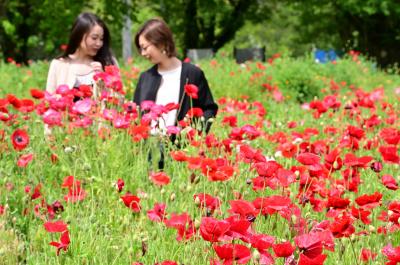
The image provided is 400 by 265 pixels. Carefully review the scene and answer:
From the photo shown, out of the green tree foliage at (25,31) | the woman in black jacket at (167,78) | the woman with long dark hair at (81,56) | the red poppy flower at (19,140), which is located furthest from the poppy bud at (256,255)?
the green tree foliage at (25,31)

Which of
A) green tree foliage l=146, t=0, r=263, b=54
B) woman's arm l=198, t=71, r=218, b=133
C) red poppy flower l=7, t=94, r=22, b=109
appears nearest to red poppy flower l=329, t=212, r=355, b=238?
red poppy flower l=7, t=94, r=22, b=109

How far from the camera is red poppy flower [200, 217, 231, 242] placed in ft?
6.04

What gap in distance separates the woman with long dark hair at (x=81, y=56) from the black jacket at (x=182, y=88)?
493 mm

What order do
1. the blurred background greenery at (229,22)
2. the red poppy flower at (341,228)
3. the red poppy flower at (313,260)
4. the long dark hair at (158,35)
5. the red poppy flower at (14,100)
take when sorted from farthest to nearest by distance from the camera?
1. the blurred background greenery at (229,22)
2. the long dark hair at (158,35)
3. the red poppy flower at (14,100)
4. the red poppy flower at (341,228)
5. the red poppy flower at (313,260)

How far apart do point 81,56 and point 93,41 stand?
187 mm

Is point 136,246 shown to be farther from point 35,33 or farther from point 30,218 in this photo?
point 35,33

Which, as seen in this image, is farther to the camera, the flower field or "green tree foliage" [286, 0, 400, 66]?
"green tree foliage" [286, 0, 400, 66]

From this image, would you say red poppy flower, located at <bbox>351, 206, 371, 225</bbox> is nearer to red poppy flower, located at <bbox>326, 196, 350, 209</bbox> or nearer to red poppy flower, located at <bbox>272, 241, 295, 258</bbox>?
red poppy flower, located at <bbox>326, 196, 350, 209</bbox>

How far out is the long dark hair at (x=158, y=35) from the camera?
14.1 ft

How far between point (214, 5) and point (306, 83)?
13015 mm

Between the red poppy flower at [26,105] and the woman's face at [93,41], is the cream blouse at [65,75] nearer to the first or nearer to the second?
the woman's face at [93,41]

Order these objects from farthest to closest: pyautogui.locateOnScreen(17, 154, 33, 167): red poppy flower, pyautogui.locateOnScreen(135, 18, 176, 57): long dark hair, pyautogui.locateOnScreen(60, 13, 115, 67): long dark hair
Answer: pyautogui.locateOnScreen(60, 13, 115, 67): long dark hair < pyautogui.locateOnScreen(135, 18, 176, 57): long dark hair < pyautogui.locateOnScreen(17, 154, 33, 167): red poppy flower

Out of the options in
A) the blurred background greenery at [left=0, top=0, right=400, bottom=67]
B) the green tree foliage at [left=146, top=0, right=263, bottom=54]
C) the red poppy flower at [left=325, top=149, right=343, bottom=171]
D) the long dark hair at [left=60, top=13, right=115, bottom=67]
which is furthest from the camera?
the green tree foliage at [left=146, top=0, right=263, bottom=54]

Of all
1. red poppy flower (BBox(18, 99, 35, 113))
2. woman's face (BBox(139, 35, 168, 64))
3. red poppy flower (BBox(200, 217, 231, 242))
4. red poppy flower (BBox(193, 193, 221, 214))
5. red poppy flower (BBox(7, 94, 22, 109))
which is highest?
woman's face (BBox(139, 35, 168, 64))
